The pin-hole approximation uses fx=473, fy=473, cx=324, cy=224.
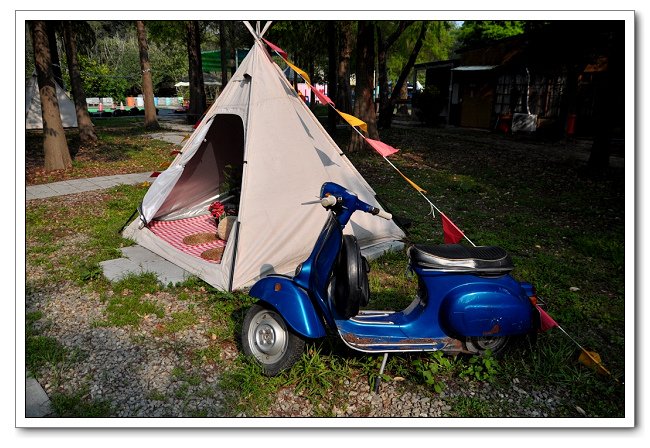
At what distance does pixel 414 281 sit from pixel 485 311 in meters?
1.96

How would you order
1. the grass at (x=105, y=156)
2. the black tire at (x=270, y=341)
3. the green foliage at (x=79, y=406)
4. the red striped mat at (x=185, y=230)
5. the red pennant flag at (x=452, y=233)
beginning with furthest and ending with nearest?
the grass at (x=105, y=156), the red striped mat at (x=185, y=230), the red pennant flag at (x=452, y=233), the black tire at (x=270, y=341), the green foliage at (x=79, y=406)

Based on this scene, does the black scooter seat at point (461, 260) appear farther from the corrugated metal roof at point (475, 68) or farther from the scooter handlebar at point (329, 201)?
the corrugated metal roof at point (475, 68)

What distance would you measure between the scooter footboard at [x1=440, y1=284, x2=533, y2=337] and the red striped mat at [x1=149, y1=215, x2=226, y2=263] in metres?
3.48

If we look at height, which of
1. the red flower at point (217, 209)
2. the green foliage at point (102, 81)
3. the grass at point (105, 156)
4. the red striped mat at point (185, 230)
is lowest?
the red striped mat at point (185, 230)

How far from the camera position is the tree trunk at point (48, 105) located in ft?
35.6

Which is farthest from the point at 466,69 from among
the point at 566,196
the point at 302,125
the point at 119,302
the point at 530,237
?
the point at 119,302

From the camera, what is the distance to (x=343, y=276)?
11.2 ft

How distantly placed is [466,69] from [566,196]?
38.7 feet

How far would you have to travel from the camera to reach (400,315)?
369 cm

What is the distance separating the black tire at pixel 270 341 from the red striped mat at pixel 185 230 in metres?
2.31

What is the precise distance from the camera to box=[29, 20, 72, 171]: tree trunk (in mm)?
10844

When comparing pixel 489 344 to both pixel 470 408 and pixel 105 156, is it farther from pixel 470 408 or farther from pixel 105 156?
pixel 105 156

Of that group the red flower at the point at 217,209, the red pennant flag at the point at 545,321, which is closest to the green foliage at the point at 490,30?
the red flower at the point at 217,209
